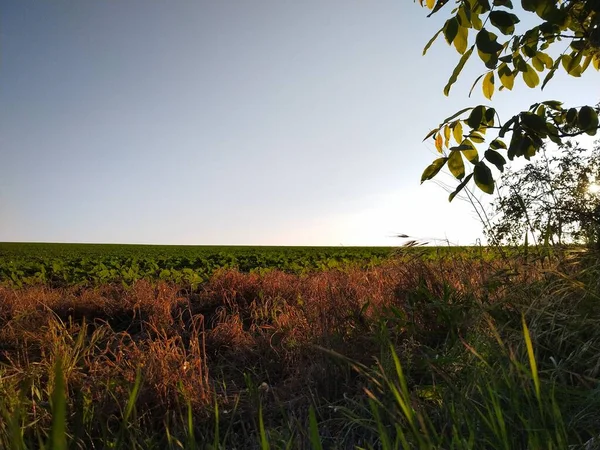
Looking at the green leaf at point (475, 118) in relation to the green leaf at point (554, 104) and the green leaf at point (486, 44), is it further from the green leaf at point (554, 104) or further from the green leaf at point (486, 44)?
the green leaf at point (554, 104)

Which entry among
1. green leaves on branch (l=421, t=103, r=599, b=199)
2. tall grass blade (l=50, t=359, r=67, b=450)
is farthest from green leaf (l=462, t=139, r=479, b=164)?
tall grass blade (l=50, t=359, r=67, b=450)

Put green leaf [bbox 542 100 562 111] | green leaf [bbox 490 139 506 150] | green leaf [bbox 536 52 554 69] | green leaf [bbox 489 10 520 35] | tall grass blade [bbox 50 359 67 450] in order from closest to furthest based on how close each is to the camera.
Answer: tall grass blade [bbox 50 359 67 450], green leaf [bbox 489 10 520 35], green leaf [bbox 490 139 506 150], green leaf [bbox 542 100 562 111], green leaf [bbox 536 52 554 69]

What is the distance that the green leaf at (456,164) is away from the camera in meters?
2.23

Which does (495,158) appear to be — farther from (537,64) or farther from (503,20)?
(537,64)

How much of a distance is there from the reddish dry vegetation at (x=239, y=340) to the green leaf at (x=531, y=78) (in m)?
1.12

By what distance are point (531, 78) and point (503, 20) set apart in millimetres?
822

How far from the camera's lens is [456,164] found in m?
2.23

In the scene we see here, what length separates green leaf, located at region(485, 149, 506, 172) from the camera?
211 cm

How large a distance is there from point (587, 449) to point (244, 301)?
4.55 meters

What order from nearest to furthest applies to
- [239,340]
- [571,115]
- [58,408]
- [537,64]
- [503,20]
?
1. [58,408]
2. [503,20]
3. [571,115]
4. [537,64]
5. [239,340]

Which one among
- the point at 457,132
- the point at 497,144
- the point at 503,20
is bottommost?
the point at 497,144

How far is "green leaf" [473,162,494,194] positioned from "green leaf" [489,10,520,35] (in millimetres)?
588

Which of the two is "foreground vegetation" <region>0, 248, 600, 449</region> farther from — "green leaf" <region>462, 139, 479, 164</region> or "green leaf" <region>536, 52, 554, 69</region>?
"green leaf" <region>536, 52, 554, 69</region>

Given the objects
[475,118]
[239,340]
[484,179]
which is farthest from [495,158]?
[239,340]
